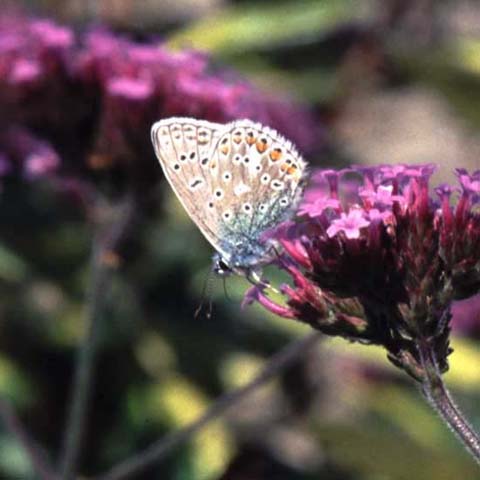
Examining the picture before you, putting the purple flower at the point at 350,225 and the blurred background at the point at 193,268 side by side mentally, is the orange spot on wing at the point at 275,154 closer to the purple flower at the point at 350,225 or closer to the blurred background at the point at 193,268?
the purple flower at the point at 350,225

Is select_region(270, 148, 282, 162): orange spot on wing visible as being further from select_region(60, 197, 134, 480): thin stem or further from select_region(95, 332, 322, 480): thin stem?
select_region(60, 197, 134, 480): thin stem

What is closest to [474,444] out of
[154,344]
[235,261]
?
[235,261]

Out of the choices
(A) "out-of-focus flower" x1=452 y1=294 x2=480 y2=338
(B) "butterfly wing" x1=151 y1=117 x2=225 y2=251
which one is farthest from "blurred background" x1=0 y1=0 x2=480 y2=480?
(B) "butterfly wing" x1=151 y1=117 x2=225 y2=251

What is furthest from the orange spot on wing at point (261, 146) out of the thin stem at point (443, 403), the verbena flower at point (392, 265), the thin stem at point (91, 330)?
the thin stem at point (91, 330)

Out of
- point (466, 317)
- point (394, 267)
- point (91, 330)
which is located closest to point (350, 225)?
point (394, 267)

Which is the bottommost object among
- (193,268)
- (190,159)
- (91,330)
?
(193,268)

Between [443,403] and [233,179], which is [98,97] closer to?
[233,179]

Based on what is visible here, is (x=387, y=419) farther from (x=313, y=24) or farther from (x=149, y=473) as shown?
(x=313, y=24)
